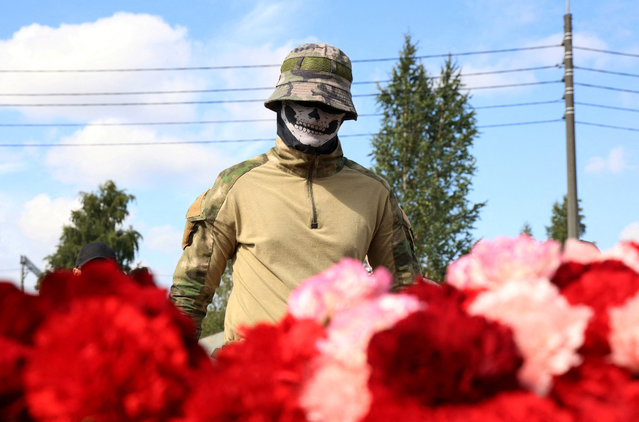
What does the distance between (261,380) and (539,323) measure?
1.21ft

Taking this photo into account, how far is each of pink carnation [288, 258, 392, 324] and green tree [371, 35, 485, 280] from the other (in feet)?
78.9

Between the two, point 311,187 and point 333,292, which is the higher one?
point 311,187

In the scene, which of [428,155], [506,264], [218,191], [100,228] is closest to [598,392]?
[506,264]

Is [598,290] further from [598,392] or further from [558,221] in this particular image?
[558,221]

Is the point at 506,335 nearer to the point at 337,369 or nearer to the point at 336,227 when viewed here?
the point at 337,369

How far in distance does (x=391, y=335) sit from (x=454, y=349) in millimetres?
80

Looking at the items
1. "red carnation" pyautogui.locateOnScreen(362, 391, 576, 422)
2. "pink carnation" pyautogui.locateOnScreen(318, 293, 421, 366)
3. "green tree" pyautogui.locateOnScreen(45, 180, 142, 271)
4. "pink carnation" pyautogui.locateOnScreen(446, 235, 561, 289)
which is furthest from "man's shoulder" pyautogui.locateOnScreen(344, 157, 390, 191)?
"green tree" pyautogui.locateOnScreen(45, 180, 142, 271)

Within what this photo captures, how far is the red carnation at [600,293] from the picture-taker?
959 millimetres

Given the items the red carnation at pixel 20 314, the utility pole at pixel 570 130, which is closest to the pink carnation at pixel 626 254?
the red carnation at pixel 20 314

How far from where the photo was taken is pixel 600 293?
102cm

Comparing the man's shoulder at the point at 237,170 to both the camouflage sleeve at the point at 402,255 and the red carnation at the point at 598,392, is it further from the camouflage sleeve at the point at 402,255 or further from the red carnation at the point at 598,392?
the red carnation at the point at 598,392

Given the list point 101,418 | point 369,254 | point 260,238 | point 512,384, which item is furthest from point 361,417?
point 369,254

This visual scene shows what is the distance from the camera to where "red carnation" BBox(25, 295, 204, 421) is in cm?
90

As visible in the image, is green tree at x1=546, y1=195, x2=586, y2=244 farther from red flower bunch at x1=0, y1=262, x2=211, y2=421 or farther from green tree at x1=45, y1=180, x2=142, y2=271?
red flower bunch at x1=0, y1=262, x2=211, y2=421
